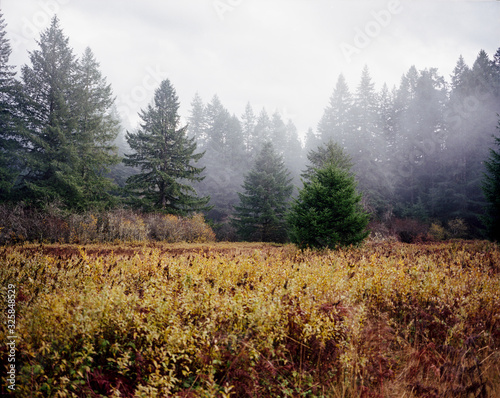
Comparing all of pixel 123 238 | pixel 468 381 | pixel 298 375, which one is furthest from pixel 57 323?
pixel 123 238

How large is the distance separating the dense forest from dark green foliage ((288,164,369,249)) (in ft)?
6.42

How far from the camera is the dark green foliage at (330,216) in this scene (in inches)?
424

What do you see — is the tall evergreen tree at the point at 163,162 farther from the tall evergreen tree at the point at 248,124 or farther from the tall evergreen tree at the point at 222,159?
the tall evergreen tree at the point at 248,124

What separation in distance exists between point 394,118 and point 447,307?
135ft

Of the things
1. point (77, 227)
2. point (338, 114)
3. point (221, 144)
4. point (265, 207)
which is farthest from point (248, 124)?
point (77, 227)

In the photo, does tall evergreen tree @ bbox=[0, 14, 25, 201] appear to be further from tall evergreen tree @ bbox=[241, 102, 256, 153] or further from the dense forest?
tall evergreen tree @ bbox=[241, 102, 256, 153]

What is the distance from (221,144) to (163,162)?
82.4 ft

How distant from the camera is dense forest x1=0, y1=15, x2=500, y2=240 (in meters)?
18.8

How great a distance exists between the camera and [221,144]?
46.5 m

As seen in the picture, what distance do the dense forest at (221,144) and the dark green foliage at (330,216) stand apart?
1.96 meters

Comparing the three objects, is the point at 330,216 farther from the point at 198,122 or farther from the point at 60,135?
the point at 198,122

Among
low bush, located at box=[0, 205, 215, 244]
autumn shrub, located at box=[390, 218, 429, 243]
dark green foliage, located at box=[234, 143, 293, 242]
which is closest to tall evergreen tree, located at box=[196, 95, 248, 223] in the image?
dark green foliage, located at box=[234, 143, 293, 242]

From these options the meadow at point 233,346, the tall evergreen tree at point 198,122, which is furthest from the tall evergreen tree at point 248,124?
the meadow at point 233,346

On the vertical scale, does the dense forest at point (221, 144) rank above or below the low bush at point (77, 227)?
above
